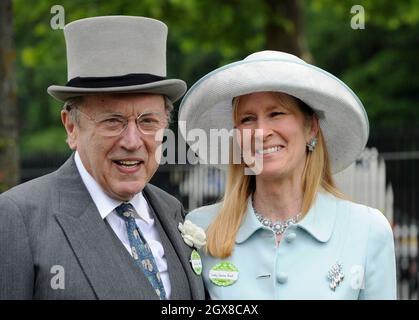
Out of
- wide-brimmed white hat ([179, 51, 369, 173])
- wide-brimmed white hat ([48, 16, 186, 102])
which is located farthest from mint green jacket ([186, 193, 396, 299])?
wide-brimmed white hat ([48, 16, 186, 102])

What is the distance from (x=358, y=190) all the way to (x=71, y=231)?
718 centimetres

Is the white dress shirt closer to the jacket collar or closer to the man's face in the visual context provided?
the man's face

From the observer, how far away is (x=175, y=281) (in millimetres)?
3584

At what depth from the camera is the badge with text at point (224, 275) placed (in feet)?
13.0

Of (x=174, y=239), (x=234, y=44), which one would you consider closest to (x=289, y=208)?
(x=174, y=239)

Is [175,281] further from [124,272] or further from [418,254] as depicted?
[418,254]

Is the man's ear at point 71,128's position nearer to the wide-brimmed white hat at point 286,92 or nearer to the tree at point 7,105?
the wide-brimmed white hat at point 286,92

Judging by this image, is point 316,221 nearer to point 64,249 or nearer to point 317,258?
point 317,258

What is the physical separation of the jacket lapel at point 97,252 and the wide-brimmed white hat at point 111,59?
0.45 metres

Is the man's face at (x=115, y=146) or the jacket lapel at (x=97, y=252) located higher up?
the man's face at (x=115, y=146)

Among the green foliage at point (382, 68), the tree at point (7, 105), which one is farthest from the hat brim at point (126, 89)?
the green foliage at point (382, 68)
